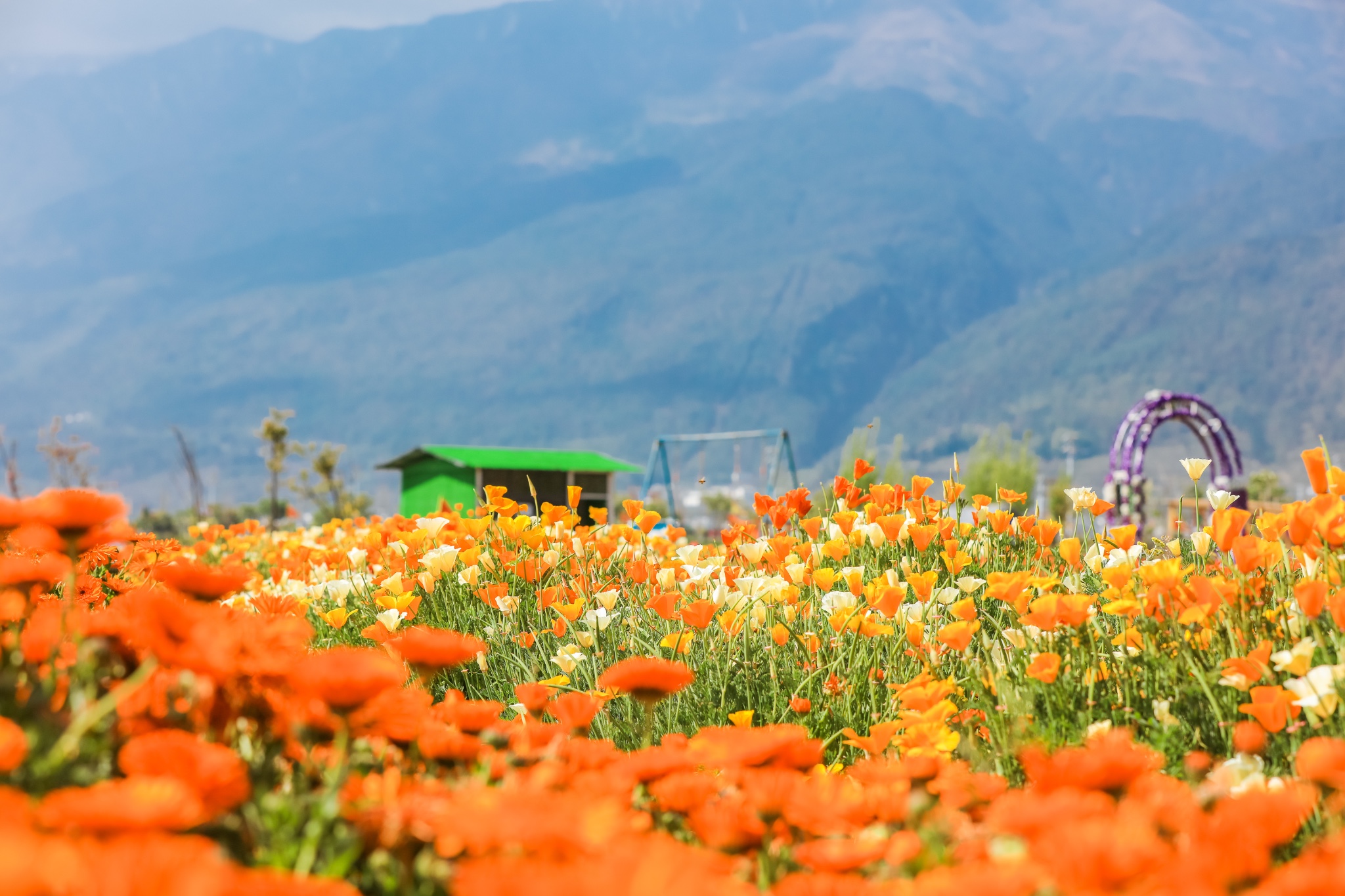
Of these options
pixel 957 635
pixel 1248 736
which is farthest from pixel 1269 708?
pixel 957 635

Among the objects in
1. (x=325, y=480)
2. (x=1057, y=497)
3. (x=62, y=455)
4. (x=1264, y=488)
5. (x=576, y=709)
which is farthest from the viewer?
(x=1264, y=488)

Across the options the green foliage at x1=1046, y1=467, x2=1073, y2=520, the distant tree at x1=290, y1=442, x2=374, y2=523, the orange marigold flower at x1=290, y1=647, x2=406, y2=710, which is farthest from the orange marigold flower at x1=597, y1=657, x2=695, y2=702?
the green foliage at x1=1046, y1=467, x2=1073, y2=520

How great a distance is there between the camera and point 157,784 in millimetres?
953

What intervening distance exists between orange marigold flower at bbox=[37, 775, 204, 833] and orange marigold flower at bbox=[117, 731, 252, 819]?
0.12 feet

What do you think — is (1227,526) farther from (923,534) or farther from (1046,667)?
(923,534)

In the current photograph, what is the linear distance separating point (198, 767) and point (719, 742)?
629 mm

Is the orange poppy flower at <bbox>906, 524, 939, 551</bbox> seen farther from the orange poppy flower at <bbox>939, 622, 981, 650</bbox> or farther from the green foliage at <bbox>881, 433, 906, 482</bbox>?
the green foliage at <bbox>881, 433, 906, 482</bbox>

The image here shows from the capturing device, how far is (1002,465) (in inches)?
759

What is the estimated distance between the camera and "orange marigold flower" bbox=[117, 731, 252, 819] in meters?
1.01

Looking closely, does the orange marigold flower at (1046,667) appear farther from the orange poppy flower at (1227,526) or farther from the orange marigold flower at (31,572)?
the orange marigold flower at (31,572)

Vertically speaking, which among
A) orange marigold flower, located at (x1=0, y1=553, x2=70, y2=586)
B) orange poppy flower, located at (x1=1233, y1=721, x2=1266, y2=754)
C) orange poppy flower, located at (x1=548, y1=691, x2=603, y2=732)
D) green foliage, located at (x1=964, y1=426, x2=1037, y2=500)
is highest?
orange marigold flower, located at (x1=0, y1=553, x2=70, y2=586)

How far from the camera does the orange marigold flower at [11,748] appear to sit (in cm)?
103

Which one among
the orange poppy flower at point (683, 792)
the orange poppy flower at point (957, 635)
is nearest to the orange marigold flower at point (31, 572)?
the orange poppy flower at point (683, 792)

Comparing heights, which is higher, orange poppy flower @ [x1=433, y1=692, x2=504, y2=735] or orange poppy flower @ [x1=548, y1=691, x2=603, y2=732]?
orange poppy flower @ [x1=433, y1=692, x2=504, y2=735]
